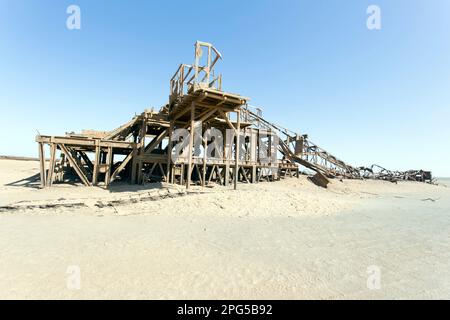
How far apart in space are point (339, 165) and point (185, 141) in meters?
22.0

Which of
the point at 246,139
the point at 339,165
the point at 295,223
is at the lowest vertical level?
the point at 295,223

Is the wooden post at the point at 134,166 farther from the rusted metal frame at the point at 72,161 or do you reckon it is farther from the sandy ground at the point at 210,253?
the sandy ground at the point at 210,253

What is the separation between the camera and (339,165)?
29875 mm

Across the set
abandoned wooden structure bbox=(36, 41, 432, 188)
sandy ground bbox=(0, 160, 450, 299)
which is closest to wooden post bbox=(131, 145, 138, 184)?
abandoned wooden structure bbox=(36, 41, 432, 188)

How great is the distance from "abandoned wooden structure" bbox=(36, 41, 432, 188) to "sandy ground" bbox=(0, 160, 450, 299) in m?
5.08

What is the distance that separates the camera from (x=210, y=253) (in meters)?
4.83

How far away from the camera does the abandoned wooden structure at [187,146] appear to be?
12.7 metres

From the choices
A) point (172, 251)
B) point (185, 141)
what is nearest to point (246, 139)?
point (185, 141)

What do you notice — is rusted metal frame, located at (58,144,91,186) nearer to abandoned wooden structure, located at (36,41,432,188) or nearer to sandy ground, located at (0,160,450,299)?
abandoned wooden structure, located at (36,41,432,188)

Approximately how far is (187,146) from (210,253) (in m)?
12.6

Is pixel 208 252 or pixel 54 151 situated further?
pixel 54 151
